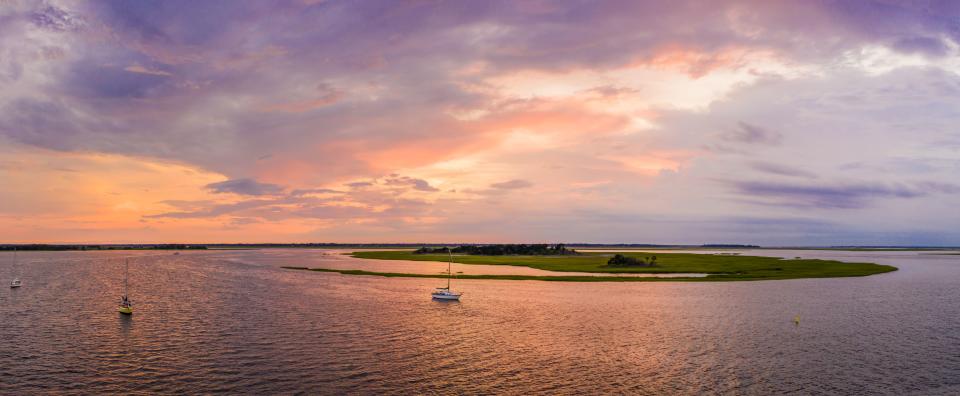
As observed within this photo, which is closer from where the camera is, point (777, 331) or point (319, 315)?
point (777, 331)

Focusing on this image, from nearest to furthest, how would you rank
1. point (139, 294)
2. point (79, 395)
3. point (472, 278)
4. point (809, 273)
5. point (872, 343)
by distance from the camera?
point (79, 395)
point (872, 343)
point (139, 294)
point (472, 278)
point (809, 273)

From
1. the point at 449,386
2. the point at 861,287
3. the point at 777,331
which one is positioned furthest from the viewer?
the point at 861,287

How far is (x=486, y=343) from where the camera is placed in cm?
4472

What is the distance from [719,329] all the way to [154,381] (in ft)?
138

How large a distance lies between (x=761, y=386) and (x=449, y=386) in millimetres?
17314

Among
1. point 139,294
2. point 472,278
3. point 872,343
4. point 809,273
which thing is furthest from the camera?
point 809,273

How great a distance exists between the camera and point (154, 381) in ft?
110

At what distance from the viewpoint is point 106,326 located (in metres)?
51.9

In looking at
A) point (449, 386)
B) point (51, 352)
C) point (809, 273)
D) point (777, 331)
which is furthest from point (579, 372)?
point (809, 273)

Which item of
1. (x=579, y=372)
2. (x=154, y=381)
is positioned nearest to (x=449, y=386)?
(x=579, y=372)

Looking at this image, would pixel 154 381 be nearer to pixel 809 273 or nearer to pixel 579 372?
pixel 579 372

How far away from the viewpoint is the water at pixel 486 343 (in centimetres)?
3350

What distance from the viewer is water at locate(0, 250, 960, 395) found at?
33500 mm

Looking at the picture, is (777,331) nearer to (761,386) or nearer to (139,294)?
(761,386)
